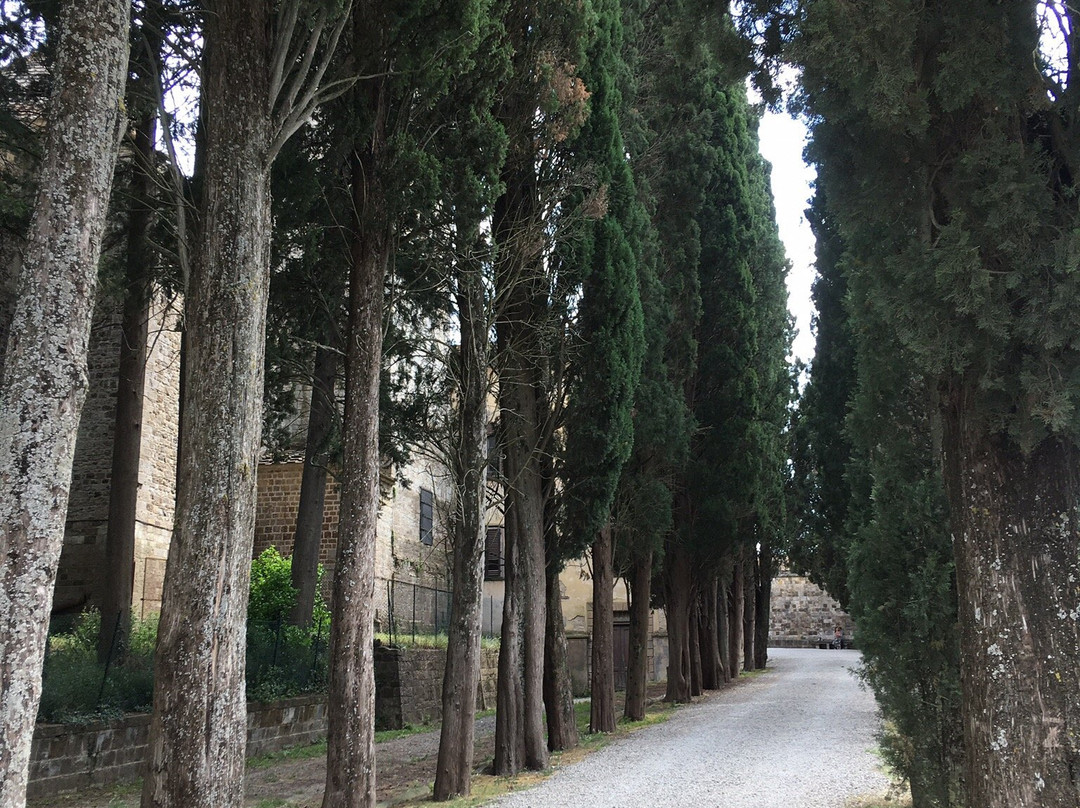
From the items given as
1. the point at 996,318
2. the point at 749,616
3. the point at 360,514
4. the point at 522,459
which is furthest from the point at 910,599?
the point at 749,616

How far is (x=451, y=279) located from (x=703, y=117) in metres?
9.81

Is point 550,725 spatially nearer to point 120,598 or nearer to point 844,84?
point 120,598

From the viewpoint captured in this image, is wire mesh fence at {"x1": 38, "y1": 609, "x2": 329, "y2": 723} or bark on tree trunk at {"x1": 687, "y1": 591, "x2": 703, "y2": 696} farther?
bark on tree trunk at {"x1": 687, "y1": 591, "x2": 703, "y2": 696}

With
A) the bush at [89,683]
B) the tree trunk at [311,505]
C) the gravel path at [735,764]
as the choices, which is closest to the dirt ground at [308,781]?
the bush at [89,683]

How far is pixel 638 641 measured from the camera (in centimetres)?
1880

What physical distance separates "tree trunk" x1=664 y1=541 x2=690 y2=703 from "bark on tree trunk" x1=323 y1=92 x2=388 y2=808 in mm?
13725

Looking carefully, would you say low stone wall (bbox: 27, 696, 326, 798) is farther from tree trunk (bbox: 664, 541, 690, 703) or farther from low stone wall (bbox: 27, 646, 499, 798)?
tree trunk (bbox: 664, 541, 690, 703)

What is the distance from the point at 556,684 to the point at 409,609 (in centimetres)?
908

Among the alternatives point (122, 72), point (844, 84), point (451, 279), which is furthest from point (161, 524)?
point (844, 84)

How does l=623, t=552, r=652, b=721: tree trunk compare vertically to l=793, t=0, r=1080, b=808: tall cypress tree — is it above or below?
below

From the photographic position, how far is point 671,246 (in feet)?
61.2

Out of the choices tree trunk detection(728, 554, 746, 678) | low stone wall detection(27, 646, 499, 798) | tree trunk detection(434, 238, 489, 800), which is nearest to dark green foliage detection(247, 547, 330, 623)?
low stone wall detection(27, 646, 499, 798)

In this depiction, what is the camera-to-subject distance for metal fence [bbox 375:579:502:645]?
1964cm

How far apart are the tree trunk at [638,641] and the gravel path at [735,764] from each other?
80 cm
